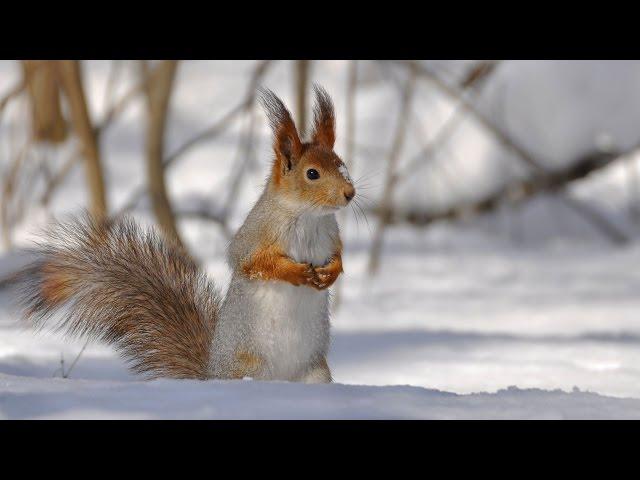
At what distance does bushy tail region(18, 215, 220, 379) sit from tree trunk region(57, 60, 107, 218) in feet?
5.37

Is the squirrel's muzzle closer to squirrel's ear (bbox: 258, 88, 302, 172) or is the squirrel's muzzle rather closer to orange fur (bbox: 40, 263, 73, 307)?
squirrel's ear (bbox: 258, 88, 302, 172)

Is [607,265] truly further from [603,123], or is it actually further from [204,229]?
[204,229]

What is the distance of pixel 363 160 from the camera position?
21.6 ft

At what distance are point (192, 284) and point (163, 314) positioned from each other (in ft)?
0.51

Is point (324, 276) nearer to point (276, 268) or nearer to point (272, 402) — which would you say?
point (276, 268)

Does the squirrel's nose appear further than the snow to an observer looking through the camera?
Yes

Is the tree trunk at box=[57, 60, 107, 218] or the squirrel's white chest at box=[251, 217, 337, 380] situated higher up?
the tree trunk at box=[57, 60, 107, 218]

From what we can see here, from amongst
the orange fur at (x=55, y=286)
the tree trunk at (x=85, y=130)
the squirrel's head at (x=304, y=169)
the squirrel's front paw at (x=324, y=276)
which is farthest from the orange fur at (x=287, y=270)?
the tree trunk at (x=85, y=130)

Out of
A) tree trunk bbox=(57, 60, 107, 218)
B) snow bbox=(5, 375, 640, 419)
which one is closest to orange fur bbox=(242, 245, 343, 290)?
snow bbox=(5, 375, 640, 419)

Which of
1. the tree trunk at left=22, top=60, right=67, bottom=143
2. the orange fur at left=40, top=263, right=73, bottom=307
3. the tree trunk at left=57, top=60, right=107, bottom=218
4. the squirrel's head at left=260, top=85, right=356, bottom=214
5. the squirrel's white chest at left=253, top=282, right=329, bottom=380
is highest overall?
the tree trunk at left=22, top=60, right=67, bottom=143

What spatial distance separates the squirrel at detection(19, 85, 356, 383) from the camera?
2.27 meters

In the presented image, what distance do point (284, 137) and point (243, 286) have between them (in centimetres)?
35

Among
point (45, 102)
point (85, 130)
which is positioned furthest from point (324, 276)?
point (45, 102)
